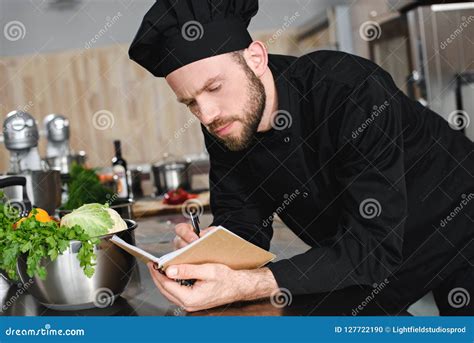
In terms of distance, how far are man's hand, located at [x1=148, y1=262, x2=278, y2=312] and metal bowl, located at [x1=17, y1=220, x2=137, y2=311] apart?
116 millimetres

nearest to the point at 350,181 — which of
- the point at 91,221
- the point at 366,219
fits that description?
the point at 366,219

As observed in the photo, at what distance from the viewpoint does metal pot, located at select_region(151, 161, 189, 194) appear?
367 cm

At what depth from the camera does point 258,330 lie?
121cm

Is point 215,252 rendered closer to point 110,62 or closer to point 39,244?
point 39,244

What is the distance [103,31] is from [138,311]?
529 cm

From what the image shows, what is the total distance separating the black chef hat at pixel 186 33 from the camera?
59.2 inches

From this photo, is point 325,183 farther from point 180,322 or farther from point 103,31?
point 103,31

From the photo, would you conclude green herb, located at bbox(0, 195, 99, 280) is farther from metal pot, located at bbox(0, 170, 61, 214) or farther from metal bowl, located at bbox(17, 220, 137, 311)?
metal pot, located at bbox(0, 170, 61, 214)

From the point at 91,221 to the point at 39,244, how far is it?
12 cm

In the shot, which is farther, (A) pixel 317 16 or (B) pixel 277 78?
(A) pixel 317 16

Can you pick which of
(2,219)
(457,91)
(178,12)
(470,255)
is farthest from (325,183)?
(457,91)

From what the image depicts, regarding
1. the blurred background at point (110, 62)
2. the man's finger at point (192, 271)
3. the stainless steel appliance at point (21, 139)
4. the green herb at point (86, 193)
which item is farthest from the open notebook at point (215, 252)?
the blurred background at point (110, 62)

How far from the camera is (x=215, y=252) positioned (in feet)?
4.30

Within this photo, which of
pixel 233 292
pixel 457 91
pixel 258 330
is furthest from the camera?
pixel 457 91
